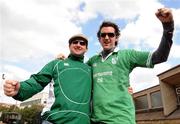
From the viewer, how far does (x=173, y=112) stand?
33.4m

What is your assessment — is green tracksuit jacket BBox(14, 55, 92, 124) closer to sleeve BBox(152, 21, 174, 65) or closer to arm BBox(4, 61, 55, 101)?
arm BBox(4, 61, 55, 101)

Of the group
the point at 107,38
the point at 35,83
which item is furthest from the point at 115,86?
the point at 35,83

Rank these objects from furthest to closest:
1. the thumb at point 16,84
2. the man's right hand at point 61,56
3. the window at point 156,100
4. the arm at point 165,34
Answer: the window at point 156,100 < the man's right hand at point 61,56 < the thumb at point 16,84 < the arm at point 165,34

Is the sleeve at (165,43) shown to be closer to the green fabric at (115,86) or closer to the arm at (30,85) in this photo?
the green fabric at (115,86)

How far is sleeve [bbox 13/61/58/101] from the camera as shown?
3955 mm

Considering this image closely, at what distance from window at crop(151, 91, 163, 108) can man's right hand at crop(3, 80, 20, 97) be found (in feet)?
115

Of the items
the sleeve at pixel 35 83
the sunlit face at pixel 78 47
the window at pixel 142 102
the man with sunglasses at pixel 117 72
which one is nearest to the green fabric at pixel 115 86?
the man with sunglasses at pixel 117 72

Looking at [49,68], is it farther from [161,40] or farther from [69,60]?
[161,40]

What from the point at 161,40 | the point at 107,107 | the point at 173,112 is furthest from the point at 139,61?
the point at 173,112

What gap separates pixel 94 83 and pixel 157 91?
34896mm

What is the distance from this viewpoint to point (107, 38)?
446 centimetres

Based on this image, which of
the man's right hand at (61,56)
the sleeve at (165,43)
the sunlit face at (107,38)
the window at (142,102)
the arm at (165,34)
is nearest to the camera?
the arm at (165,34)

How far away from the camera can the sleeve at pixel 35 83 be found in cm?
396

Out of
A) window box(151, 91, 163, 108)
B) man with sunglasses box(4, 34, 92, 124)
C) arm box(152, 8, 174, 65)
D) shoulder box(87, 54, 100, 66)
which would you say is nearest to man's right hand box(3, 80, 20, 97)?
man with sunglasses box(4, 34, 92, 124)
